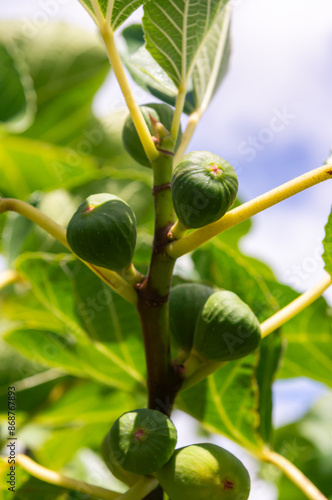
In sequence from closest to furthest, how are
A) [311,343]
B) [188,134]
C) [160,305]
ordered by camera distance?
[160,305] → [188,134] → [311,343]

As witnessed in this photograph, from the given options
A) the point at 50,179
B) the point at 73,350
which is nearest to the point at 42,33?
the point at 50,179

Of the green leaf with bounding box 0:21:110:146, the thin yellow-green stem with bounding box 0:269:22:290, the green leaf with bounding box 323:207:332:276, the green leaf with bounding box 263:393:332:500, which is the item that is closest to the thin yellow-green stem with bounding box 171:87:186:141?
the green leaf with bounding box 323:207:332:276

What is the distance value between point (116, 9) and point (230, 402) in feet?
2.64

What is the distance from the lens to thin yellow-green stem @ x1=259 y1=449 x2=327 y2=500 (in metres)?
1.04

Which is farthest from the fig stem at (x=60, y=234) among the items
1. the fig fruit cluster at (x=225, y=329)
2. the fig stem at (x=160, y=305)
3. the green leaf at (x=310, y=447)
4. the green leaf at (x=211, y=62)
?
the green leaf at (x=310, y=447)

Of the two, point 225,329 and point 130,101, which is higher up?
point 130,101

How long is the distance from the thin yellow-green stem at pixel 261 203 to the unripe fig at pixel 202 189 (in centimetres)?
2

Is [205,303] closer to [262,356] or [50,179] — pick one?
[262,356]

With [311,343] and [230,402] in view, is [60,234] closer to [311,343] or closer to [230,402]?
[230,402]

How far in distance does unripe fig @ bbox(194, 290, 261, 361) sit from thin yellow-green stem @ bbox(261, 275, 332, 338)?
0.05m

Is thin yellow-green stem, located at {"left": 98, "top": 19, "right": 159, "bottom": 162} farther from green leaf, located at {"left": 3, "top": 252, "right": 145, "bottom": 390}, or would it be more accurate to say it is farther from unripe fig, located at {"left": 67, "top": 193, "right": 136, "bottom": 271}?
green leaf, located at {"left": 3, "top": 252, "right": 145, "bottom": 390}

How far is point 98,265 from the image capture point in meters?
0.89

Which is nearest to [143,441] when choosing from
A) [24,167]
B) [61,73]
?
[24,167]

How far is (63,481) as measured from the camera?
987 millimetres
